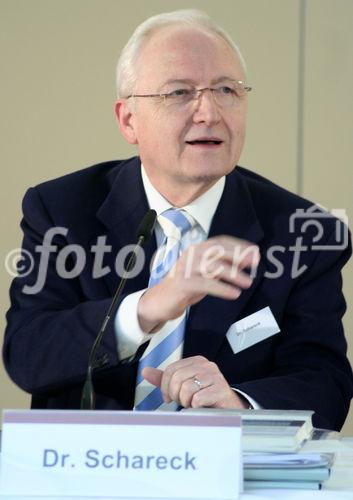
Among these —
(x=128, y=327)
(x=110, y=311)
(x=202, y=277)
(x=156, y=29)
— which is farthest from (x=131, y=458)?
(x=156, y=29)

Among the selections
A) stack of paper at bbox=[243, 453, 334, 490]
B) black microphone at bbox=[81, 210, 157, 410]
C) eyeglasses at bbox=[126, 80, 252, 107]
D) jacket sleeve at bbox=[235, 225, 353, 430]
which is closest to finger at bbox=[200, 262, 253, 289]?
black microphone at bbox=[81, 210, 157, 410]

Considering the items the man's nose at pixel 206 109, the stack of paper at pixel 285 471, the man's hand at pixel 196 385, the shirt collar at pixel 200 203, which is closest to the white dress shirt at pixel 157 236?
the shirt collar at pixel 200 203

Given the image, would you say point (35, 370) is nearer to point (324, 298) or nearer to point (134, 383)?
point (134, 383)

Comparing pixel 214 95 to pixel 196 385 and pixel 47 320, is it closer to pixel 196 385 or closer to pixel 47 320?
pixel 47 320

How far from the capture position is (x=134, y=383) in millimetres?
2416

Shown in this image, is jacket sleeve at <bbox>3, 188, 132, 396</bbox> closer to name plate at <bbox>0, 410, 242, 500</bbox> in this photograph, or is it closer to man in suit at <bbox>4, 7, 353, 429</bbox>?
man in suit at <bbox>4, 7, 353, 429</bbox>

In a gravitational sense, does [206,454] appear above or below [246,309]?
below

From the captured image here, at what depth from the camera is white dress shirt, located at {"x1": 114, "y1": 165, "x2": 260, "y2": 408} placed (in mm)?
2189

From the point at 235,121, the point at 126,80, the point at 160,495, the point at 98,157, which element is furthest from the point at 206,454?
the point at 98,157

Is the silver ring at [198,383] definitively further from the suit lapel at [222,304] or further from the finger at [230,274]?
Answer: the suit lapel at [222,304]

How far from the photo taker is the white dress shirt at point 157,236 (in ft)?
7.18

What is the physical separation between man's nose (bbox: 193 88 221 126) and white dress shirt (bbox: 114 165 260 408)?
0.21 metres

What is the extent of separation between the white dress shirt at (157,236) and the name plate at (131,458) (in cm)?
74

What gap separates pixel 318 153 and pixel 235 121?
5.55 ft
